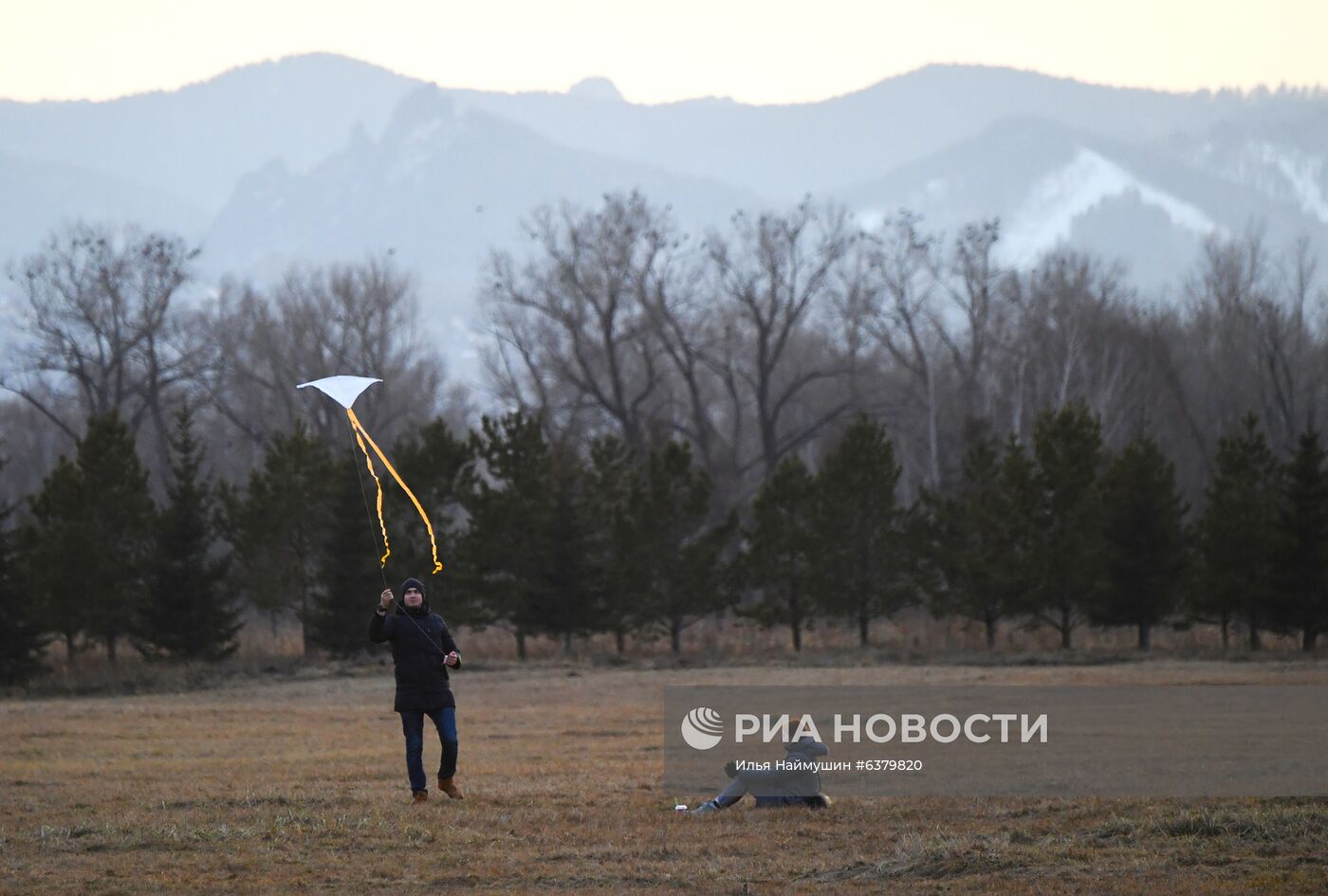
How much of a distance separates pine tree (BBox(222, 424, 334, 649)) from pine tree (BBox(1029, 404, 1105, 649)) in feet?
65.1

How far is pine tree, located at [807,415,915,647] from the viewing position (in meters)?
42.6

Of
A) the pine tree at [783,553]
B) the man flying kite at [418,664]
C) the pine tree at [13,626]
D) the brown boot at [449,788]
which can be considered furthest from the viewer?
the pine tree at [783,553]

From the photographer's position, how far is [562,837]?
11875 mm

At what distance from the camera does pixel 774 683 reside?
33.2 m

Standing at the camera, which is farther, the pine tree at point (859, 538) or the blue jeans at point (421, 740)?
the pine tree at point (859, 538)

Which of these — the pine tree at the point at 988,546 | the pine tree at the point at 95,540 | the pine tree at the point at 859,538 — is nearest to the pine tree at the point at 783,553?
the pine tree at the point at 859,538

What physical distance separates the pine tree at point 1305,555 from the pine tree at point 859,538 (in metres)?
9.74

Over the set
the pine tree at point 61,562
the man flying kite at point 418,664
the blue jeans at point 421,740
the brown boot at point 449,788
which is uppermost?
the pine tree at point 61,562

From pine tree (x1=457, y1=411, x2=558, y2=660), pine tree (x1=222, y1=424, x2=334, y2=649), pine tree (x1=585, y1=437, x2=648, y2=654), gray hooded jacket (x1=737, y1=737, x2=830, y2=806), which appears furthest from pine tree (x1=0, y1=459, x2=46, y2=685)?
gray hooded jacket (x1=737, y1=737, x2=830, y2=806)

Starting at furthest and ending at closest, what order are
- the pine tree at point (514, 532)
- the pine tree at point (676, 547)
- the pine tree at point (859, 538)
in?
1. the pine tree at point (676, 547)
2. the pine tree at point (514, 532)
3. the pine tree at point (859, 538)

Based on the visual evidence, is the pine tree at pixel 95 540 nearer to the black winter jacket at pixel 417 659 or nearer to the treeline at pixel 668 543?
the treeline at pixel 668 543

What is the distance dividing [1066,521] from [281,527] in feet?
72.5

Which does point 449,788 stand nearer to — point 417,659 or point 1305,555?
point 417,659

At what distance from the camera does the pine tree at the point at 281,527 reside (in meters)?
43.5
